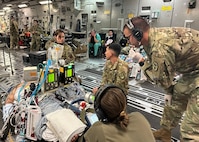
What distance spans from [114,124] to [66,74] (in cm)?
147

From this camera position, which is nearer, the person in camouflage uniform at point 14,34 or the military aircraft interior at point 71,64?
the military aircraft interior at point 71,64

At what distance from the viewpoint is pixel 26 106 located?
2047 millimetres

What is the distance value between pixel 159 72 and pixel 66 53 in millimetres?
2691

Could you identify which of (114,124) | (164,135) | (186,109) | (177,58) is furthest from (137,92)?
(114,124)

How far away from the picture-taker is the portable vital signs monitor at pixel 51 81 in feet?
7.29

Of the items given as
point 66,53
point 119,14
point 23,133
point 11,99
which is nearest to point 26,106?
point 23,133

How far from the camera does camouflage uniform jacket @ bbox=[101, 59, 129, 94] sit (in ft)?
8.34

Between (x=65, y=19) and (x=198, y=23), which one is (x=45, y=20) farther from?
(x=198, y=23)

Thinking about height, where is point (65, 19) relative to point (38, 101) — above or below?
above

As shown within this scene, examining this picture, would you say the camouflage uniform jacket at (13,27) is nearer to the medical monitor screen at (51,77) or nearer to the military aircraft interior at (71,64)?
the military aircraft interior at (71,64)

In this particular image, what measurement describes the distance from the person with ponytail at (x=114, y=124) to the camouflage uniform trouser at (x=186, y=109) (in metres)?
0.66

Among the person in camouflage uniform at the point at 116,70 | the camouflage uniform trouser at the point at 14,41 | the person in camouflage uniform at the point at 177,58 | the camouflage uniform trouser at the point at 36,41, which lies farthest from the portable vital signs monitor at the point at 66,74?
the camouflage uniform trouser at the point at 14,41

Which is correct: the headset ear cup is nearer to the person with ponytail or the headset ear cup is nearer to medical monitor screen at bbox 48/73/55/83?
the person with ponytail

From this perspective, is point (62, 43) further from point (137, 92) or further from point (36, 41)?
point (36, 41)
